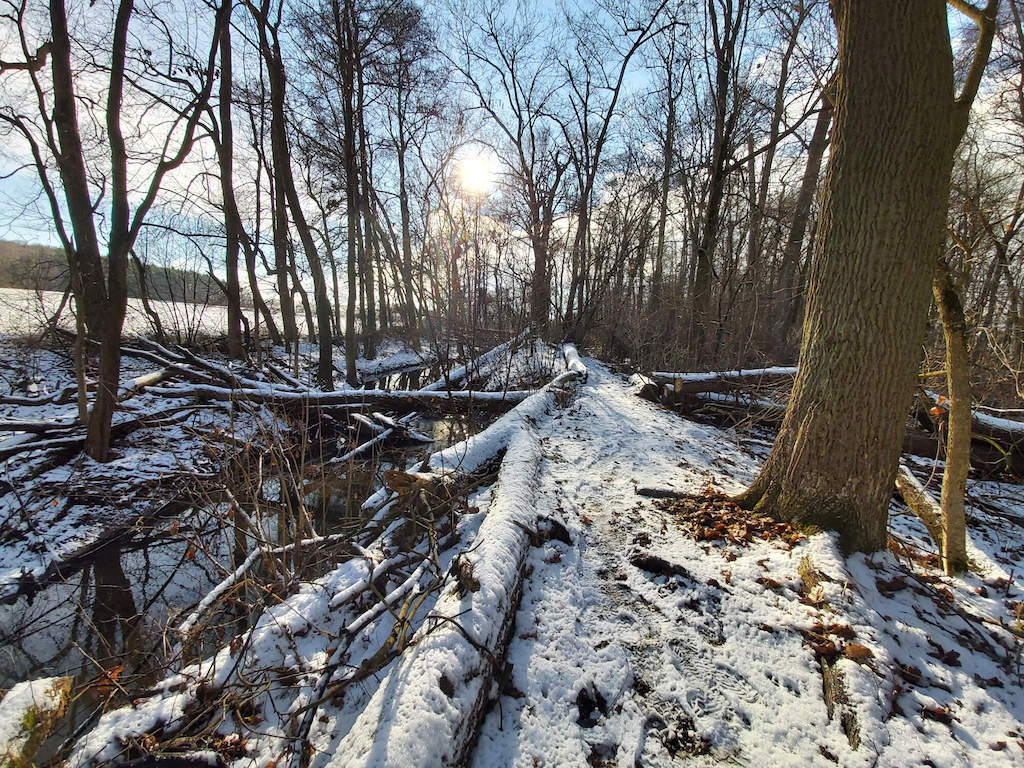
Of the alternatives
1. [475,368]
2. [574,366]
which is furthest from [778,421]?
[475,368]

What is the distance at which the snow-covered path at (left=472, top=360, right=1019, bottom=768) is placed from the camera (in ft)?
4.84

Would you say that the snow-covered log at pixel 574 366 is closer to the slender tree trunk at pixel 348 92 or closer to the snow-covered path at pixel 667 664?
the snow-covered path at pixel 667 664

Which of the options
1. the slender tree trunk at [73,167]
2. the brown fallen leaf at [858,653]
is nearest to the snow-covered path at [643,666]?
the brown fallen leaf at [858,653]

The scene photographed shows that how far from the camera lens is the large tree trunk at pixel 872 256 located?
6.74 feet

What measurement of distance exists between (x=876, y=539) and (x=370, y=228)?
44.7 feet

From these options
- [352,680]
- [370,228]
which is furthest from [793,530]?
[370,228]

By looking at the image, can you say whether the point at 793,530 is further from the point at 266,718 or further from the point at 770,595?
the point at 266,718

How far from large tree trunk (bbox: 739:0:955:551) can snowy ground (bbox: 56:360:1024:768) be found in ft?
1.47

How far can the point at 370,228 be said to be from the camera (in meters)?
12.8

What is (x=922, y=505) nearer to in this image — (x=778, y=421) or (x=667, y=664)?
(x=667, y=664)

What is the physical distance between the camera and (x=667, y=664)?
1.85m

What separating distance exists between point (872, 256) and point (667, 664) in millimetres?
2301

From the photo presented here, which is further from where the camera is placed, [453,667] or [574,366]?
[574,366]

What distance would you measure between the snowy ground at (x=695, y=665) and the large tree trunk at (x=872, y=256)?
448 millimetres
